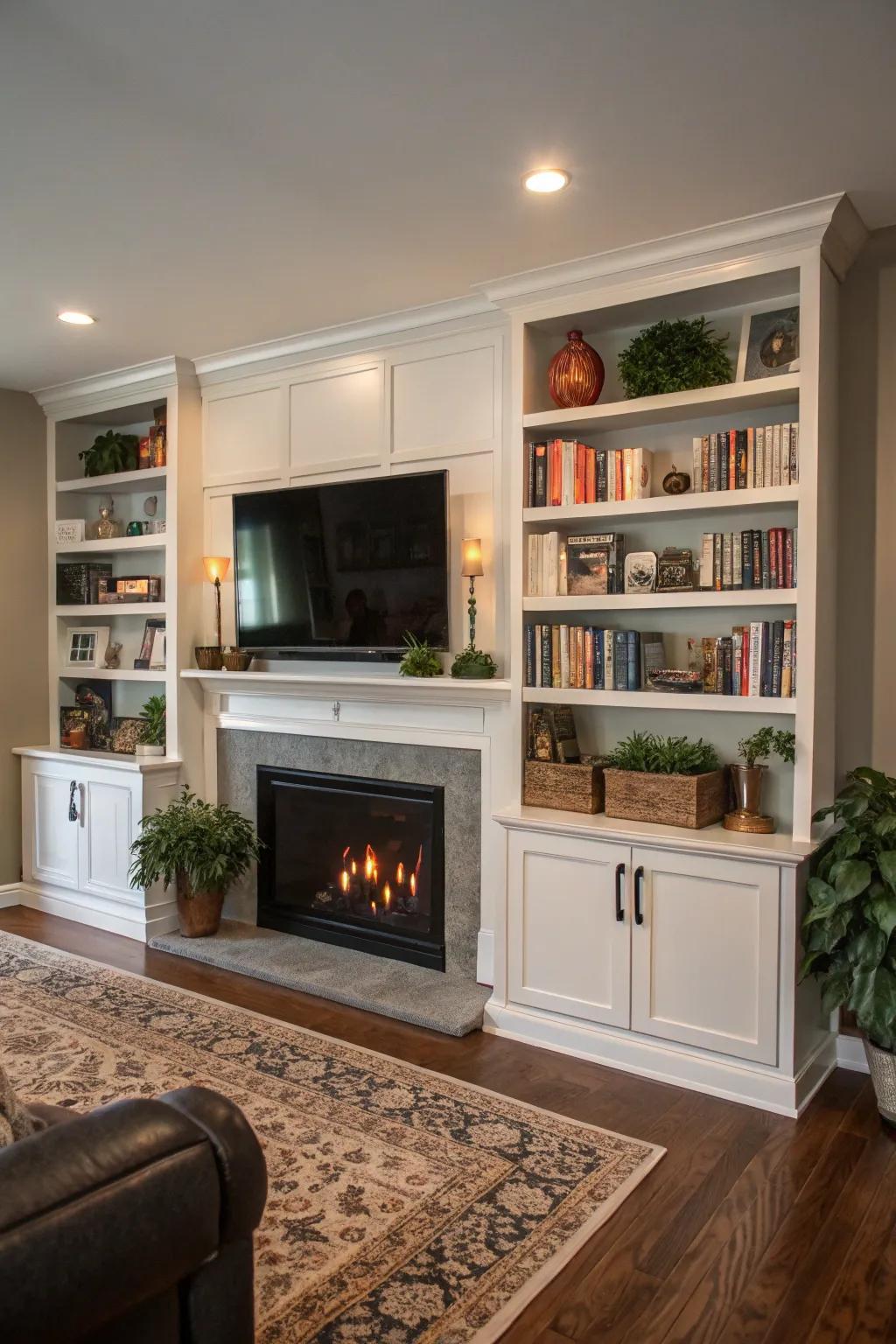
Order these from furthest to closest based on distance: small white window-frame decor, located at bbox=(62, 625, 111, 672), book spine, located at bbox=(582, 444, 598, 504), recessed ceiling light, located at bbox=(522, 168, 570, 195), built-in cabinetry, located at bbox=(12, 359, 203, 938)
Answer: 1. small white window-frame decor, located at bbox=(62, 625, 111, 672)
2. built-in cabinetry, located at bbox=(12, 359, 203, 938)
3. book spine, located at bbox=(582, 444, 598, 504)
4. recessed ceiling light, located at bbox=(522, 168, 570, 195)

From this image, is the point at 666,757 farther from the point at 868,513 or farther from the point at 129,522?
the point at 129,522

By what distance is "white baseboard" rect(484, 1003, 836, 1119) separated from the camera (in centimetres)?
291

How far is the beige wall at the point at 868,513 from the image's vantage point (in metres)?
3.14

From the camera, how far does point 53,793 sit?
16.4 ft

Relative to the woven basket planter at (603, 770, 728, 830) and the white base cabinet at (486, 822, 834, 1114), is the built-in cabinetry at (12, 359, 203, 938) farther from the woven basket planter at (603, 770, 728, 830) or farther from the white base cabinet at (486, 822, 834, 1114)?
the woven basket planter at (603, 770, 728, 830)

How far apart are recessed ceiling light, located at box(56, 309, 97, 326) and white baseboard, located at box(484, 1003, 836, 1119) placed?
3105 mm

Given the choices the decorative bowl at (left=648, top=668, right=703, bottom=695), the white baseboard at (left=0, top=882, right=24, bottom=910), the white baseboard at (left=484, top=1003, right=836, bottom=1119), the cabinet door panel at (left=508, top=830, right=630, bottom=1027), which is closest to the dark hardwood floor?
the white baseboard at (left=484, top=1003, right=836, bottom=1119)

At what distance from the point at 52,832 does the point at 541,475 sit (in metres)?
3.16

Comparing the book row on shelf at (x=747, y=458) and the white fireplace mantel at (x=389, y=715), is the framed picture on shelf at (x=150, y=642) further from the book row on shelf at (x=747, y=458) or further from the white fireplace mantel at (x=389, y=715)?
the book row on shelf at (x=747, y=458)

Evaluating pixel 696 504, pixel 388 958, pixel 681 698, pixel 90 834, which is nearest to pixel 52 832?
pixel 90 834

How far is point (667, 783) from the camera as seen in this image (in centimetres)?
321

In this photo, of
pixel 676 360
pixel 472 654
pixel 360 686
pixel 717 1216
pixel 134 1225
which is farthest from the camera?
pixel 360 686

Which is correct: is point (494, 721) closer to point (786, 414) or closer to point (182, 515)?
point (786, 414)

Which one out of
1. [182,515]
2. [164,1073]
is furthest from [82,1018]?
[182,515]
